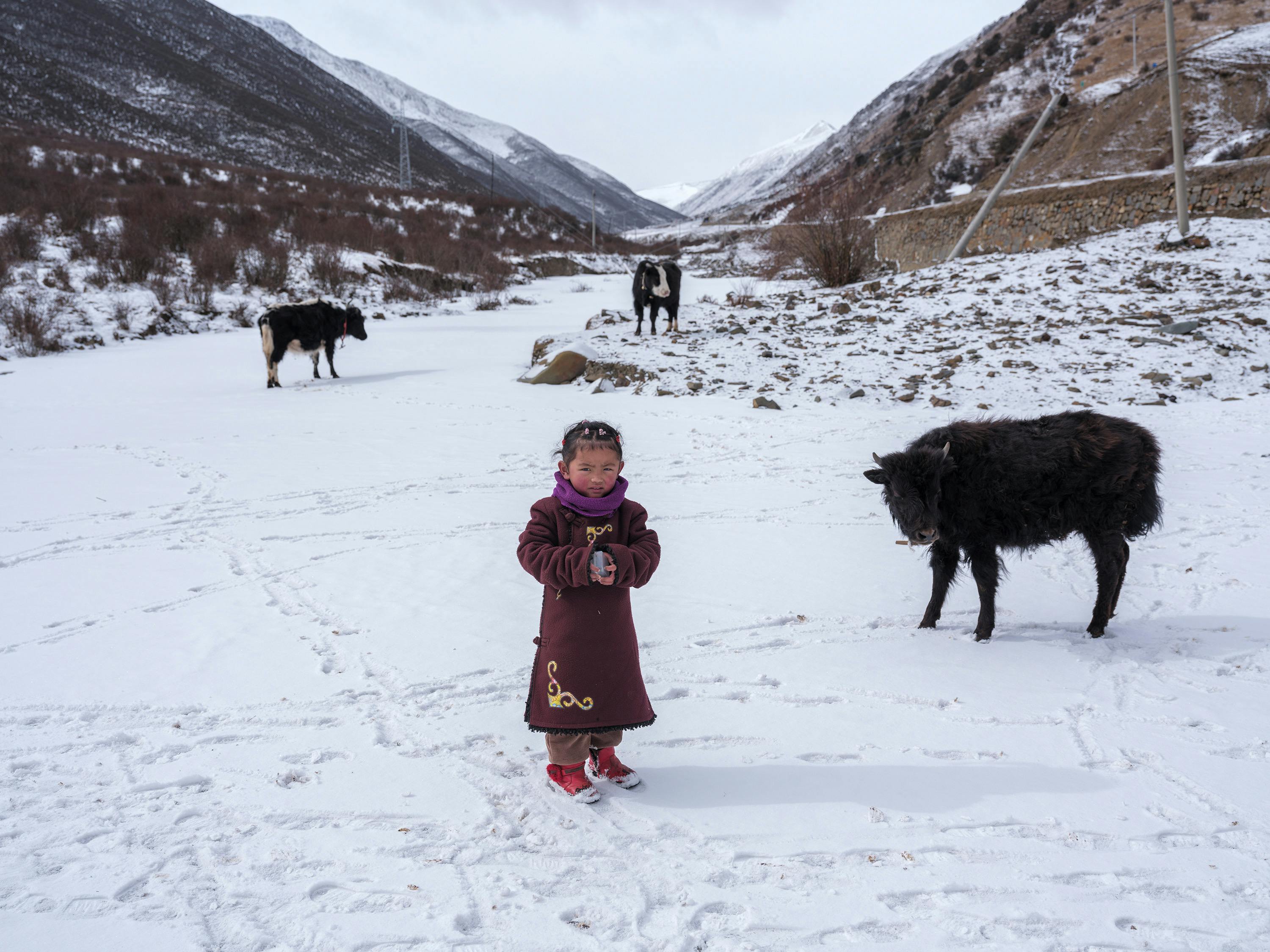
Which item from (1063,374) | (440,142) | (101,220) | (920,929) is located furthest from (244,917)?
(440,142)

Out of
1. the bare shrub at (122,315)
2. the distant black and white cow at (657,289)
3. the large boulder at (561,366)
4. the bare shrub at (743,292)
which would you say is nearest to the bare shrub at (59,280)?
the bare shrub at (122,315)

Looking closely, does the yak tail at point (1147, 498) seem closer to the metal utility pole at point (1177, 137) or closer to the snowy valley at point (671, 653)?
the snowy valley at point (671, 653)

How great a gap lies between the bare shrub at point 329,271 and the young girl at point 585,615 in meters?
21.5

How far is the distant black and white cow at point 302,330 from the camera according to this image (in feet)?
39.5

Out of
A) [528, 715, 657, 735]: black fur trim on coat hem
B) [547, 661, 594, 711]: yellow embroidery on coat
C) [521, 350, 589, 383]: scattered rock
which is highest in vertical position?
[521, 350, 589, 383]: scattered rock

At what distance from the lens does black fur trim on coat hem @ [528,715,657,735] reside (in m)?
2.51

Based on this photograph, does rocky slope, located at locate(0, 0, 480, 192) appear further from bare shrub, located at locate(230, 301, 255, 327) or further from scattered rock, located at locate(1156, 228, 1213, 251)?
scattered rock, located at locate(1156, 228, 1213, 251)

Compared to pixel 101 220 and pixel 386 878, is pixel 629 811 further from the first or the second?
pixel 101 220

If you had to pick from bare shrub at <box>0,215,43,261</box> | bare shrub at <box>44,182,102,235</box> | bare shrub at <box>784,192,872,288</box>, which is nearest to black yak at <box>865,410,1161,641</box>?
bare shrub at <box>784,192,872,288</box>

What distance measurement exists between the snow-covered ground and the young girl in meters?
0.31

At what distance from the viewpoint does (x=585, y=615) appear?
2.51 m

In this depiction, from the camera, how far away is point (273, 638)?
3.86 m

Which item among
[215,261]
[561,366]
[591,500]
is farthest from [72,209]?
[591,500]

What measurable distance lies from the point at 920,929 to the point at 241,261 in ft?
77.2
